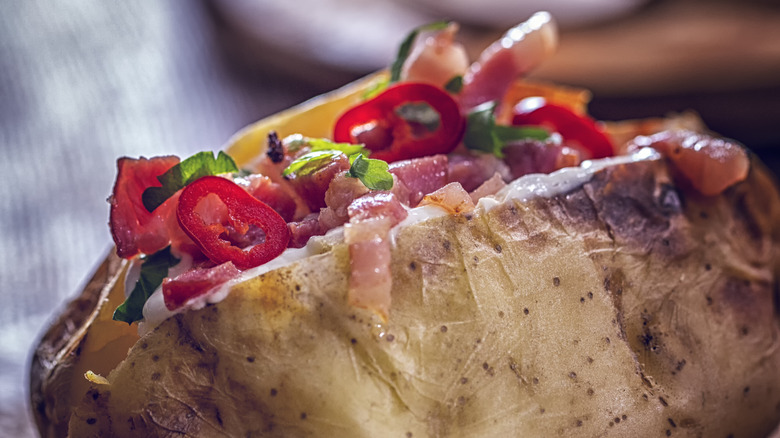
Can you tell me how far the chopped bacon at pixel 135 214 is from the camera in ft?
6.52

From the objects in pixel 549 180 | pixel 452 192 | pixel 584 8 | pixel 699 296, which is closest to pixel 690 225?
pixel 699 296

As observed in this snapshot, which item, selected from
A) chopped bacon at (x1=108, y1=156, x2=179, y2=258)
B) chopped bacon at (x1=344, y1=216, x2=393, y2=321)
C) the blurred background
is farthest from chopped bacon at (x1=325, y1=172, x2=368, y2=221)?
the blurred background

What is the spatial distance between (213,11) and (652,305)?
486 centimetres

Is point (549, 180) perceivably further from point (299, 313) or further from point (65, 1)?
point (65, 1)

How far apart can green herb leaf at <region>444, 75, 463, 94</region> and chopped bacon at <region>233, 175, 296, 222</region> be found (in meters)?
0.76

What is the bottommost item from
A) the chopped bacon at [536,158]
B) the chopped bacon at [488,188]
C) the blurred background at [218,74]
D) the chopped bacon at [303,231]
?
the blurred background at [218,74]

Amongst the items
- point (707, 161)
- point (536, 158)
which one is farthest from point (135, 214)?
point (707, 161)

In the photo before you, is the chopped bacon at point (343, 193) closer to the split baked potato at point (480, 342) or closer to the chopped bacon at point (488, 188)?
the split baked potato at point (480, 342)

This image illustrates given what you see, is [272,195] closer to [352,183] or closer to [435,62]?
[352,183]

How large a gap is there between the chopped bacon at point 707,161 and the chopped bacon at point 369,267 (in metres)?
1.12

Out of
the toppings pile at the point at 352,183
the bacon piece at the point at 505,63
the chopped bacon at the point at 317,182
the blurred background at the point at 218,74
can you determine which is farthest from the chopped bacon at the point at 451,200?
the blurred background at the point at 218,74

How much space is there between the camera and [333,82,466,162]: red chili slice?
2.26 metres

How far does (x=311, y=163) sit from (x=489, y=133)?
24.4 inches

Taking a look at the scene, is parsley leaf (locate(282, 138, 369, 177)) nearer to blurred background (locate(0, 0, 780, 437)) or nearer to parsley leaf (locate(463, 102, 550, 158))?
parsley leaf (locate(463, 102, 550, 158))
